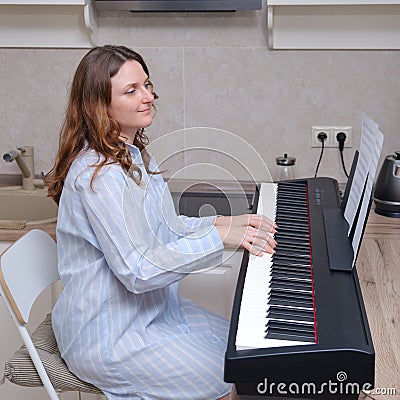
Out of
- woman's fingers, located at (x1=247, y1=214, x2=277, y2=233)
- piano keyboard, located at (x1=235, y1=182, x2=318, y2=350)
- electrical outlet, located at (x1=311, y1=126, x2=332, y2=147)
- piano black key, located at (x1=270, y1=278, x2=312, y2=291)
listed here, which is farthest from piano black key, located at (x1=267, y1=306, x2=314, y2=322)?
electrical outlet, located at (x1=311, y1=126, x2=332, y2=147)

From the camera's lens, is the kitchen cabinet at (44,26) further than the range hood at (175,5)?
Yes

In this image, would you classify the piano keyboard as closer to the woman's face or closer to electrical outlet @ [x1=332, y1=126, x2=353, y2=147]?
the woman's face

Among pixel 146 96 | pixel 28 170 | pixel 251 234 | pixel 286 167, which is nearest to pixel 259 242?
pixel 251 234

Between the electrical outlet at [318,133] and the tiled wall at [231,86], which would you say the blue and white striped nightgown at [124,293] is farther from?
the electrical outlet at [318,133]

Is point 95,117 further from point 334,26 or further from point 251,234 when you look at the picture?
point 334,26

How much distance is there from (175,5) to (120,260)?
122 centimetres

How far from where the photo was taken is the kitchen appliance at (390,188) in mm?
2246

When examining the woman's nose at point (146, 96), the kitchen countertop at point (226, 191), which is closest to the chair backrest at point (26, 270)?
the kitchen countertop at point (226, 191)

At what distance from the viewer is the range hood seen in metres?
2.49

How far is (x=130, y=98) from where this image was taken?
1684 millimetres

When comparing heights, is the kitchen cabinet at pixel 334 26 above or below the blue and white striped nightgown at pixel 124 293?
above

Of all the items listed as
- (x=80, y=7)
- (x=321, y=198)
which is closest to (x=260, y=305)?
(x=321, y=198)

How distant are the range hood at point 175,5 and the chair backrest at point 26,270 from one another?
958 millimetres

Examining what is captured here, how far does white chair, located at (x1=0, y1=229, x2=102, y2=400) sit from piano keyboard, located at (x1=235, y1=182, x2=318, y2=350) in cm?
49
